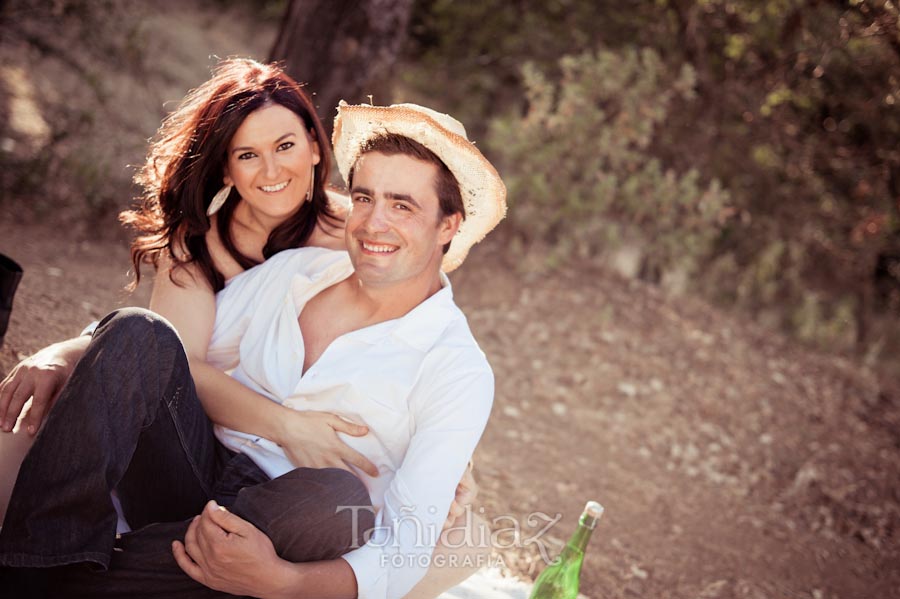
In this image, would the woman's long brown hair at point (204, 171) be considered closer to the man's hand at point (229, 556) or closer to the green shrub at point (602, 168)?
the man's hand at point (229, 556)

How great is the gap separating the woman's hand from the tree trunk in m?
3.32

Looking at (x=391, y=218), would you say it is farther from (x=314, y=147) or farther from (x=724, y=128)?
(x=724, y=128)

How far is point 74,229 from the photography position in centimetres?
602

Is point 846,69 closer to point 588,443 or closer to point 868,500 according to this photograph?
point 868,500

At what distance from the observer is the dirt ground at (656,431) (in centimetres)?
429

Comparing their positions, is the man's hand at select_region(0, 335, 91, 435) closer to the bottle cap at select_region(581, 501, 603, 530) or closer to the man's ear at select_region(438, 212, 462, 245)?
the man's ear at select_region(438, 212, 462, 245)

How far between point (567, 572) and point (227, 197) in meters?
2.00

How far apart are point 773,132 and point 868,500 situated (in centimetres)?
313

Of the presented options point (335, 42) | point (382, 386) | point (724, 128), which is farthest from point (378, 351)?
point (724, 128)

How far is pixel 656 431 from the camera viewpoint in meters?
5.45

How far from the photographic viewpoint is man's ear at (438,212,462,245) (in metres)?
3.03

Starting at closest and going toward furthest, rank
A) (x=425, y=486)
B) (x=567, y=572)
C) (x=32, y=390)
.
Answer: (x=425, y=486), (x=32, y=390), (x=567, y=572)

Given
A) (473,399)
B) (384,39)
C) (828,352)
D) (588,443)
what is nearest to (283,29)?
(384,39)

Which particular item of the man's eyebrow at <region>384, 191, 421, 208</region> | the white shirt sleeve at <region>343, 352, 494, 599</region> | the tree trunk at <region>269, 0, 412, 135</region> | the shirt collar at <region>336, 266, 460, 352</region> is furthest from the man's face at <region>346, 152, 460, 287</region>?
the tree trunk at <region>269, 0, 412, 135</region>
